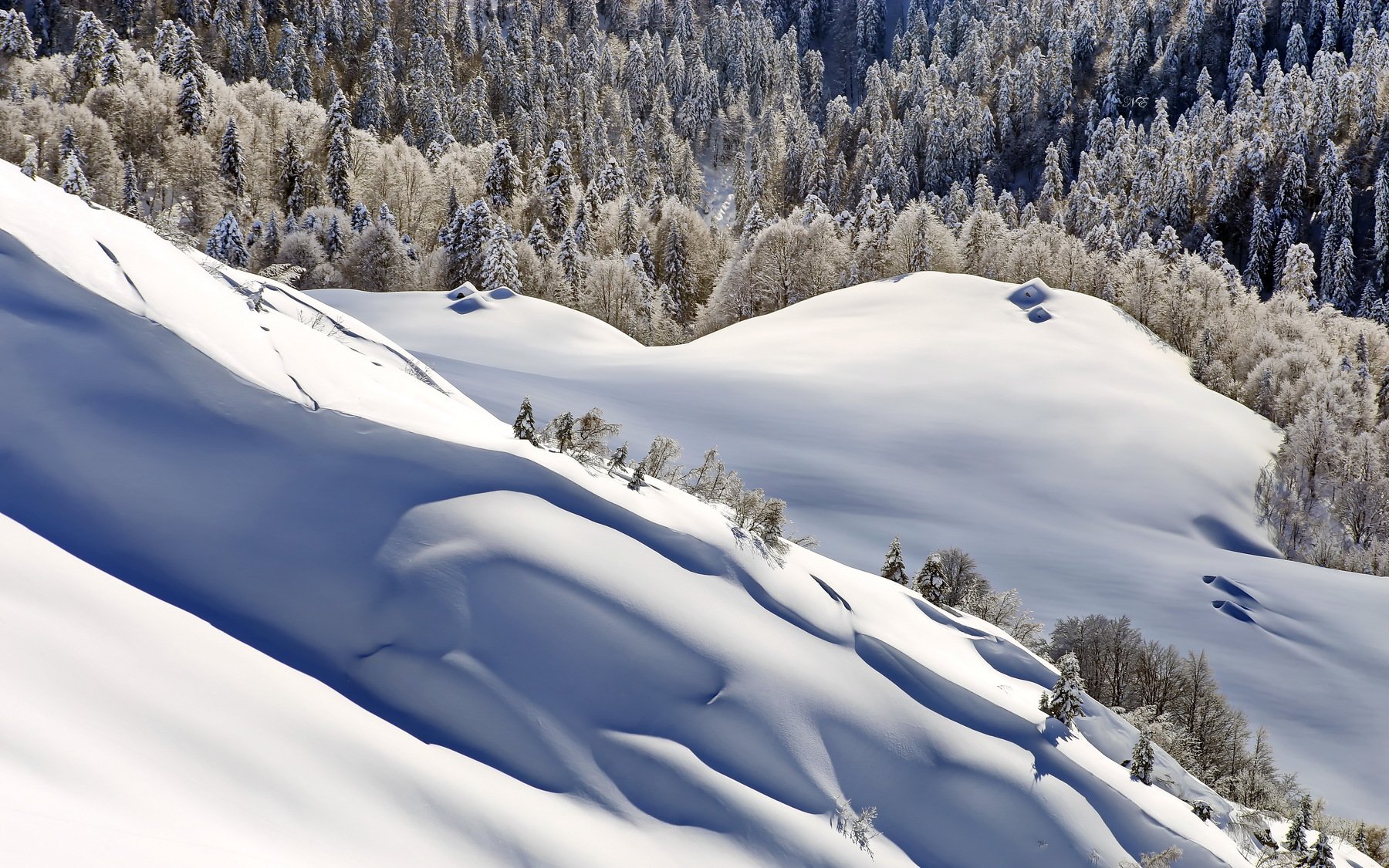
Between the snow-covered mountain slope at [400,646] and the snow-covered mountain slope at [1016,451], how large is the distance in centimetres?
1351

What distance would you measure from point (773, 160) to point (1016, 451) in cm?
9822

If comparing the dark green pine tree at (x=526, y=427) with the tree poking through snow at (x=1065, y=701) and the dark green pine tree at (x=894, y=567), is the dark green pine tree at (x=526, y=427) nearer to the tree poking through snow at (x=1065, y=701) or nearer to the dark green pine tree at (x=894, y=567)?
the tree poking through snow at (x=1065, y=701)

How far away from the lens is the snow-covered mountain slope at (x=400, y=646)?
577 cm

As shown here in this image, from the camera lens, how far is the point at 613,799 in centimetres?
723

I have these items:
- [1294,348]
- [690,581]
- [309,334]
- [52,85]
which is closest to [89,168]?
[52,85]

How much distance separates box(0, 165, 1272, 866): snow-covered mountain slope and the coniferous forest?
15.7 feet

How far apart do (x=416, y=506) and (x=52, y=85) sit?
88.7 metres

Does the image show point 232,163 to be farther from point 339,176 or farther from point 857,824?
point 857,824

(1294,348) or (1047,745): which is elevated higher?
(1294,348)

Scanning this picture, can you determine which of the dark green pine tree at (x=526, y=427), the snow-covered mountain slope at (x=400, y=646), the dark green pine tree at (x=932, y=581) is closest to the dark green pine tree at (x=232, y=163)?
the snow-covered mountain slope at (x=400, y=646)

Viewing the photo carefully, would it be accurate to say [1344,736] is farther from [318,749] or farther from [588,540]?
[318,749]

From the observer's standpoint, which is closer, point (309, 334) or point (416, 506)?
point (416, 506)

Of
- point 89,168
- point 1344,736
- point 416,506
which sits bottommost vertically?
point 89,168

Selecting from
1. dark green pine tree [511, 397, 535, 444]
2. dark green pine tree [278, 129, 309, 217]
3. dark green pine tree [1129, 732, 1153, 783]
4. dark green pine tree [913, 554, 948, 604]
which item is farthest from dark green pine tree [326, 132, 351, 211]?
dark green pine tree [1129, 732, 1153, 783]
